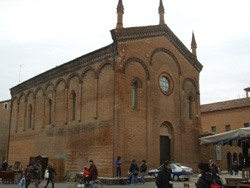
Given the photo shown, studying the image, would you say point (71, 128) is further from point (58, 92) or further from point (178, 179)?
point (178, 179)

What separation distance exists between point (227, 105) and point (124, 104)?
940 inches

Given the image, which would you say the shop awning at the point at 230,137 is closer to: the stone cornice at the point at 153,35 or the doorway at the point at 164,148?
the stone cornice at the point at 153,35

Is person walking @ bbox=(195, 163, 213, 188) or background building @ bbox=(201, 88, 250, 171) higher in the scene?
background building @ bbox=(201, 88, 250, 171)

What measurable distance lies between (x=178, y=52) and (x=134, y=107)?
278 inches

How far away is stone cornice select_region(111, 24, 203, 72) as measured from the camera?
22516 millimetres

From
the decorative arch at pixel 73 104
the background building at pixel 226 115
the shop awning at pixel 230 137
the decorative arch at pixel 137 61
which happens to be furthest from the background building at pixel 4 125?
the shop awning at pixel 230 137

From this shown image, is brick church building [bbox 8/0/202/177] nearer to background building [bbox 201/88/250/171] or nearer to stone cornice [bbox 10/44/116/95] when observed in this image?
stone cornice [bbox 10/44/116/95]

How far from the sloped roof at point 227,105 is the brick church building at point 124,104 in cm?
1421

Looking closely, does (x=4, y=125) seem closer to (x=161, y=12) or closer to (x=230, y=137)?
(x=161, y=12)

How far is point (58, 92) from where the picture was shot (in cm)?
2838

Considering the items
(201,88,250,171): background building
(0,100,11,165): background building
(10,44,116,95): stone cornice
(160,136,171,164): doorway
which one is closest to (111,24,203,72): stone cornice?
(10,44,116,95): stone cornice

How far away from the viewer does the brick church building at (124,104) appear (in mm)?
22016

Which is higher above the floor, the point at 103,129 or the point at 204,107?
the point at 204,107

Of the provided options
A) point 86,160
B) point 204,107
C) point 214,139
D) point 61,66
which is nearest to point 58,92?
point 61,66
